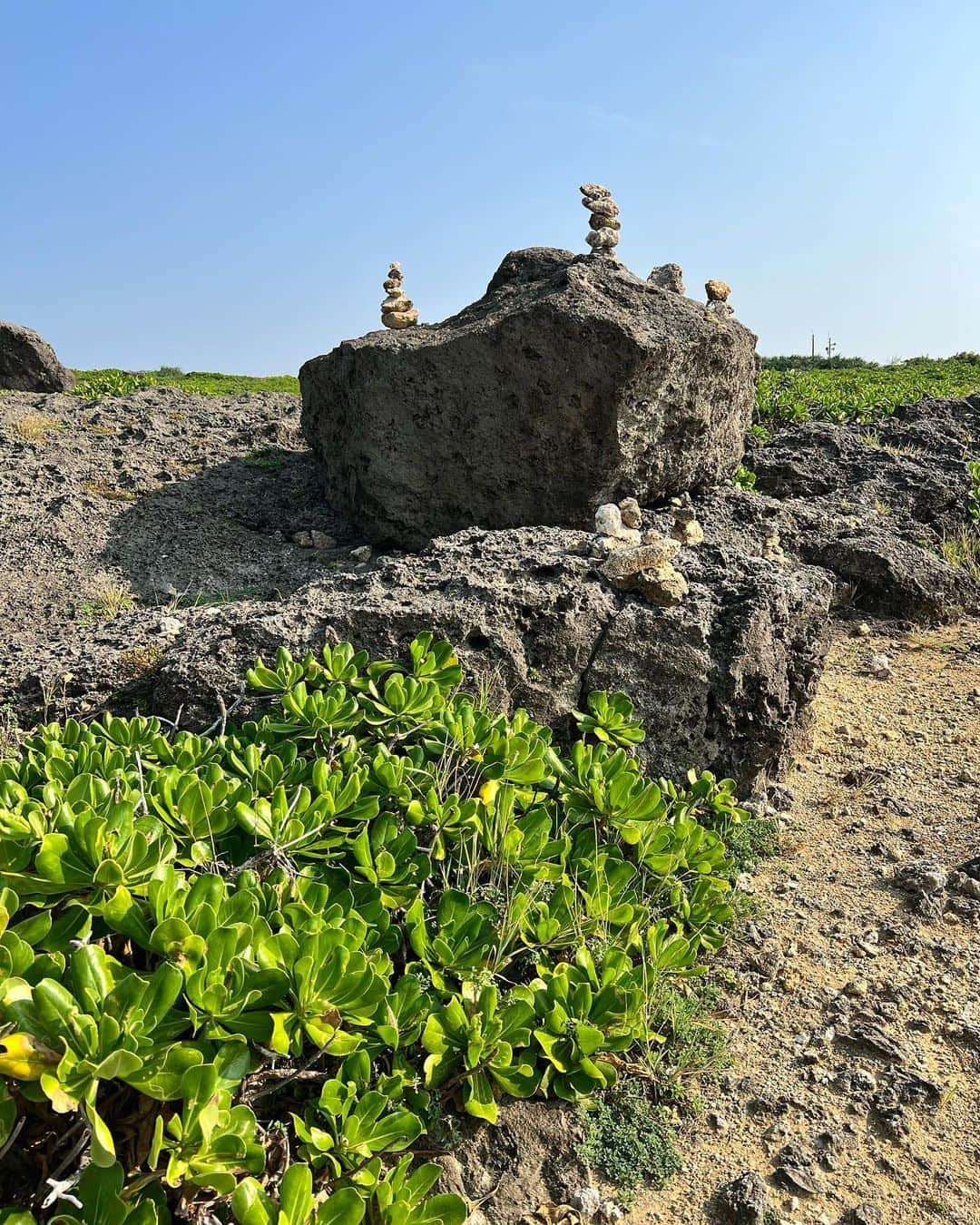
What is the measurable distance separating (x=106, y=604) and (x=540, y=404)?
3.29 meters

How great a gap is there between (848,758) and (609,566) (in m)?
1.81

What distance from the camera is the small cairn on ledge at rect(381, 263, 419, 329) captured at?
10.5 metres

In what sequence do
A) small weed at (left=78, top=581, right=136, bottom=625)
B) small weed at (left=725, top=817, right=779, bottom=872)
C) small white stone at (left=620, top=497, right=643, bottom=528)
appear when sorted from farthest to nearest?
small weed at (left=78, top=581, right=136, bottom=625) < small white stone at (left=620, top=497, right=643, bottom=528) < small weed at (left=725, top=817, right=779, bottom=872)

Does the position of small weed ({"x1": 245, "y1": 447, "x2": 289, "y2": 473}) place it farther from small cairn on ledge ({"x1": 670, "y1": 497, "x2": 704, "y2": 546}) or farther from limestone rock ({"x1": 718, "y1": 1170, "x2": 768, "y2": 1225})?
limestone rock ({"x1": 718, "y1": 1170, "x2": 768, "y2": 1225})

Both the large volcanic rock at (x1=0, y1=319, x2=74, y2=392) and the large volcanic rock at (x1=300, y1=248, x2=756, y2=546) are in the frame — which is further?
the large volcanic rock at (x1=0, y1=319, x2=74, y2=392)

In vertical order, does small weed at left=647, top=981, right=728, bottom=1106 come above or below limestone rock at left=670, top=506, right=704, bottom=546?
below

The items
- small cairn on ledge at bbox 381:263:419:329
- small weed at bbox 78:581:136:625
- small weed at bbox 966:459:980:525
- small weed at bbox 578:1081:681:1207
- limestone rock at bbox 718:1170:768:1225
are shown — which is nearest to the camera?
limestone rock at bbox 718:1170:768:1225

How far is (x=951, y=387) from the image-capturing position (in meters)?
15.2

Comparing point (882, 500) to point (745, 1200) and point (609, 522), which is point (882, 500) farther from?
point (745, 1200)

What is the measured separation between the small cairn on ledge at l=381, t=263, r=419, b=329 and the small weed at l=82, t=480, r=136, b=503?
3.87 metres

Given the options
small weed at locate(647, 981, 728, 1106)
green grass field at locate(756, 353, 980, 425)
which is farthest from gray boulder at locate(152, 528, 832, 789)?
green grass field at locate(756, 353, 980, 425)

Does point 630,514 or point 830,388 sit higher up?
Answer: point 830,388

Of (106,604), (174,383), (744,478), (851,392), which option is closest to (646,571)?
(106,604)

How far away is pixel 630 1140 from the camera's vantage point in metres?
2.77
